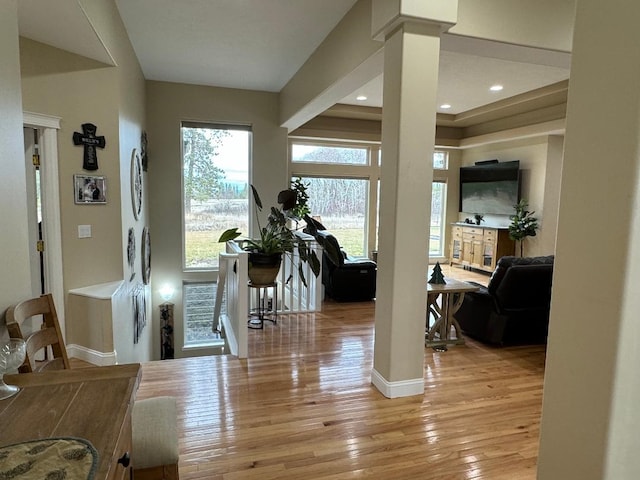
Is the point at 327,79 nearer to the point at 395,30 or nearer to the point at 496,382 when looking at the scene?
the point at 395,30

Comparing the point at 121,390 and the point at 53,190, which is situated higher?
the point at 53,190

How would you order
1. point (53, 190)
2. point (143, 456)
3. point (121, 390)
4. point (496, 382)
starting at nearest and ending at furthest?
point (121, 390), point (143, 456), point (496, 382), point (53, 190)

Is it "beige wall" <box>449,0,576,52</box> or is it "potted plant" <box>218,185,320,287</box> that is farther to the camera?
"potted plant" <box>218,185,320,287</box>

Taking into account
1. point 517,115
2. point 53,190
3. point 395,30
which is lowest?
point 53,190

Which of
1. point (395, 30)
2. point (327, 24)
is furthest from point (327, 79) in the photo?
point (395, 30)

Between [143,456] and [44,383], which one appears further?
[143,456]

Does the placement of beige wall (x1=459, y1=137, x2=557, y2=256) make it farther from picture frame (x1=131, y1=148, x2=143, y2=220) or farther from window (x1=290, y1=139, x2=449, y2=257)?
picture frame (x1=131, y1=148, x2=143, y2=220)

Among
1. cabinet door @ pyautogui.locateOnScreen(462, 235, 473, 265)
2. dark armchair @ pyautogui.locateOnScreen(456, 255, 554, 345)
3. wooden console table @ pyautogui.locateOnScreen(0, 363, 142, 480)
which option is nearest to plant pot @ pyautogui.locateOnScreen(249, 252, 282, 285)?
dark armchair @ pyautogui.locateOnScreen(456, 255, 554, 345)

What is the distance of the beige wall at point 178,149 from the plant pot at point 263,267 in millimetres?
2765

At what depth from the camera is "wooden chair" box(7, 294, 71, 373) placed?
1.67m

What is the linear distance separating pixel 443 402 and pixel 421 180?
163cm

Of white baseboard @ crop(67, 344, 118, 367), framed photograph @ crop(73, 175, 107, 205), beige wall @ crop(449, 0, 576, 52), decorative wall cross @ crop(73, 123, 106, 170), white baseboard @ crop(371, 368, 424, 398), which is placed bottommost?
white baseboard @ crop(67, 344, 118, 367)

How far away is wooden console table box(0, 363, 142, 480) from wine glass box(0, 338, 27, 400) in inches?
1.1

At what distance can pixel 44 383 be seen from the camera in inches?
52.1
